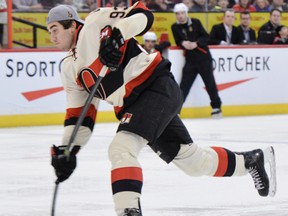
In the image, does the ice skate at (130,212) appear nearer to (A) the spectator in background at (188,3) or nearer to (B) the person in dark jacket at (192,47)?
(B) the person in dark jacket at (192,47)

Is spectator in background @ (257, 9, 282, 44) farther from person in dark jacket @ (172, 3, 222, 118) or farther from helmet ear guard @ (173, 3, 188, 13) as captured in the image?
helmet ear guard @ (173, 3, 188, 13)

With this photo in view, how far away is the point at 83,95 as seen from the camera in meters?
4.96

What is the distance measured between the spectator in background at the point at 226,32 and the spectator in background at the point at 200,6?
1.09 feet

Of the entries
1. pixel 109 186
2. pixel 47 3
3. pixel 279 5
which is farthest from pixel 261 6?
pixel 109 186

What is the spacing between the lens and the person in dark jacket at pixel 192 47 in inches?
501

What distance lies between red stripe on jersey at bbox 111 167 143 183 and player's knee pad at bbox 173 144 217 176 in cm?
64

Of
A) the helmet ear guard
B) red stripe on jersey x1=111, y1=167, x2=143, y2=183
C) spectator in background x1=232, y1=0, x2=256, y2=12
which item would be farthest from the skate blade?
spectator in background x1=232, y1=0, x2=256, y2=12

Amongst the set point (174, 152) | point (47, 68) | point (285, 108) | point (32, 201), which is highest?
point (174, 152)

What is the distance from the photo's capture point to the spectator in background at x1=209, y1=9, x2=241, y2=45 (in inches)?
523

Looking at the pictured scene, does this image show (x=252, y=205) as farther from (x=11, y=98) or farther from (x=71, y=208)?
(x=11, y=98)

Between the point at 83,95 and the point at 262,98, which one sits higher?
the point at 83,95

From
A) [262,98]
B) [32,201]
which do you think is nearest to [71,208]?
[32,201]

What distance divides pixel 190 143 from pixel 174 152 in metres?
0.11

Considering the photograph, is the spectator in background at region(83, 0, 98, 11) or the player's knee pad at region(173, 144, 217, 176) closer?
the player's knee pad at region(173, 144, 217, 176)
